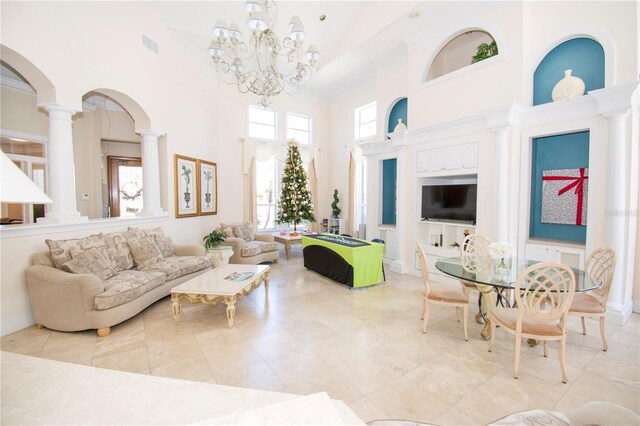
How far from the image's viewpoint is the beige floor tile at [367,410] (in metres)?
2.00

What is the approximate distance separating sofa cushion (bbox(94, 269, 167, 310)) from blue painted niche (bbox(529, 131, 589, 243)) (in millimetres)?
5767

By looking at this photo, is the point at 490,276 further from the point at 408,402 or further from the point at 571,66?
the point at 571,66

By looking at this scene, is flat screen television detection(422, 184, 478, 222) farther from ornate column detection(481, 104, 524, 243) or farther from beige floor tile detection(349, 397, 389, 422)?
beige floor tile detection(349, 397, 389, 422)

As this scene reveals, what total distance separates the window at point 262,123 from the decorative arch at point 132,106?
10.4ft

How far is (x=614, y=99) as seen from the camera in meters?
3.38

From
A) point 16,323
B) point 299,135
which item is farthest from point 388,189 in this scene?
point 16,323

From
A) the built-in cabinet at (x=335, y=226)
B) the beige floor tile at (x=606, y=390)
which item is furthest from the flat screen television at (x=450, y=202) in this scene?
the built-in cabinet at (x=335, y=226)

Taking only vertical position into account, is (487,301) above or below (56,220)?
below

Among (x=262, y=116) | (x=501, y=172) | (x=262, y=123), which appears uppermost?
(x=262, y=116)

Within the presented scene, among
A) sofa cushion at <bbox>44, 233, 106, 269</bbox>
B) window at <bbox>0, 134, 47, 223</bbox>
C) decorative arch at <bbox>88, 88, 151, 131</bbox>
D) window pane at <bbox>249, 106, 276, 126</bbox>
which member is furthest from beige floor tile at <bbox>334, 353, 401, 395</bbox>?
window at <bbox>0, 134, 47, 223</bbox>

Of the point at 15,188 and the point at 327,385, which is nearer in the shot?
the point at 15,188

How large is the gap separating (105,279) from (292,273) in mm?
3091

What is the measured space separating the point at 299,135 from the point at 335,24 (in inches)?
127

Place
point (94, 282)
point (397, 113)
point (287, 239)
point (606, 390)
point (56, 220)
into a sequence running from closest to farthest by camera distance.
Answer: point (606, 390)
point (94, 282)
point (56, 220)
point (397, 113)
point (287, 239)
